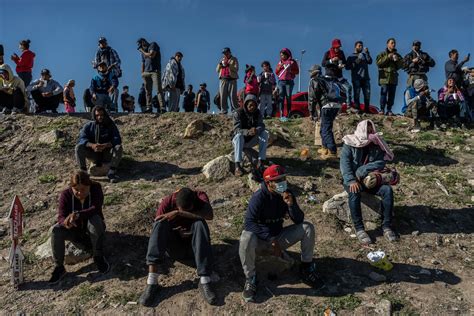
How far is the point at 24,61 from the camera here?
45.0ft

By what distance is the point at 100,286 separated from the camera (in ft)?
19.4

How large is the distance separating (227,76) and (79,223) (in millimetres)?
7576

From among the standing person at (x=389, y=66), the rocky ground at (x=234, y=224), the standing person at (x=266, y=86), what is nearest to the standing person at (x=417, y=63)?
the standing person at (x=389, y=66)

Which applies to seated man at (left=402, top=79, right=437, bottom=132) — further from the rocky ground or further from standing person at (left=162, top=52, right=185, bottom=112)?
standing person at (left=162, top=52, right=185, bottom=112)

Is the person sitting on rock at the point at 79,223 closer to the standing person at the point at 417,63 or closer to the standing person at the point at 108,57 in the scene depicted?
the standing person at the point at 108,57

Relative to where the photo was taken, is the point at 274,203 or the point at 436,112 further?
the point at 436,112

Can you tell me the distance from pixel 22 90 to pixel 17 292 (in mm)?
8721

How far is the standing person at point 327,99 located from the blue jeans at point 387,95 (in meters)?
3.56

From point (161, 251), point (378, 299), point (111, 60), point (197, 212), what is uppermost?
point (111, 60)

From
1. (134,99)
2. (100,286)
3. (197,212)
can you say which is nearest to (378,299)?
(197,212)

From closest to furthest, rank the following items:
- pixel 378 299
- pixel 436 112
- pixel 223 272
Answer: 1. pixel 378 299
2. pixel 223 272
3. pixel 436 112

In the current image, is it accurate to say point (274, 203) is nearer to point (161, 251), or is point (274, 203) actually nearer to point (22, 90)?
point (161, 251)

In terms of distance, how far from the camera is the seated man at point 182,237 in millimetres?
5648

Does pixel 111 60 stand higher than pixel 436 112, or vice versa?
pixel 111 60
